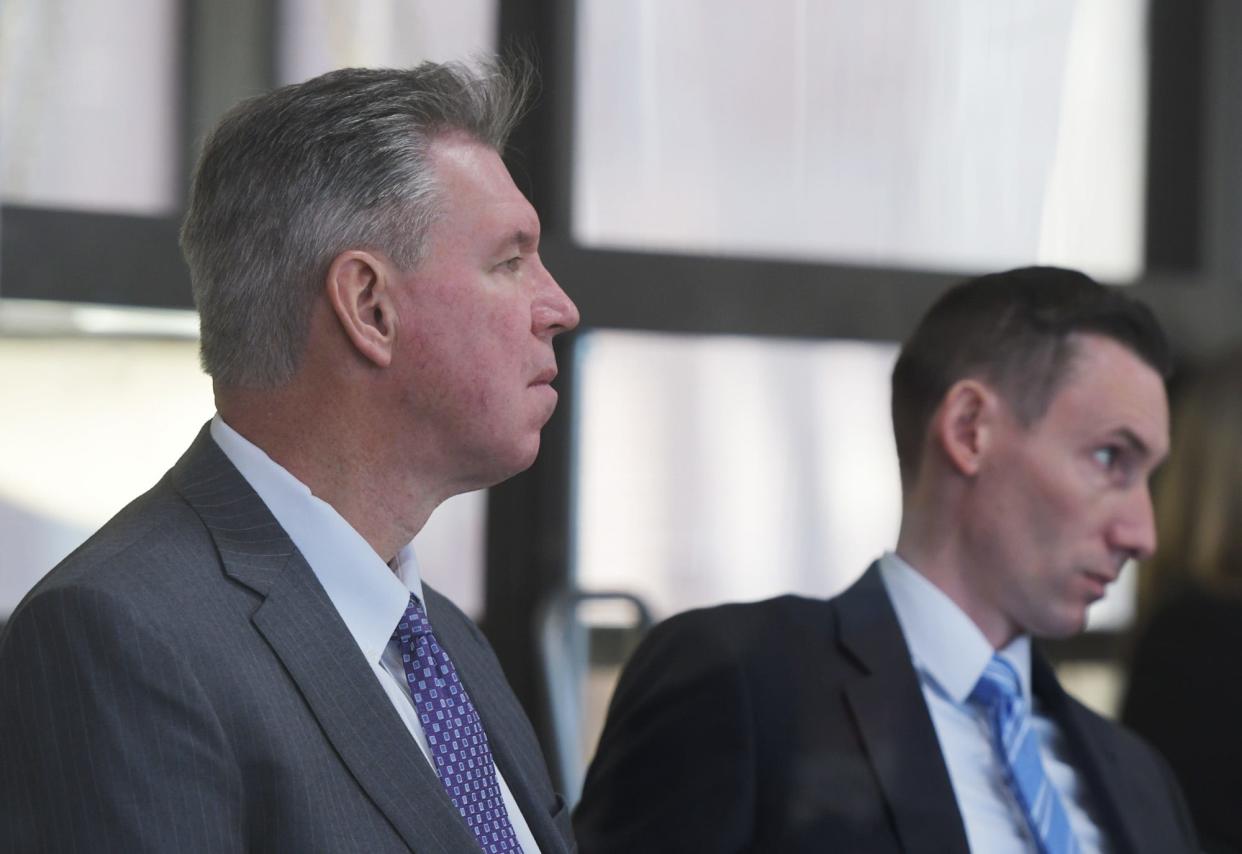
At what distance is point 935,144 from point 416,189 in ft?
7.73

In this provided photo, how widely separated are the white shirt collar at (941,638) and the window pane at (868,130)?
131cm

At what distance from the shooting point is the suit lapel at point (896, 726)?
1.99m

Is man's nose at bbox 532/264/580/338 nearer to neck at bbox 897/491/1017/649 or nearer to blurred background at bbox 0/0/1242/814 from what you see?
neck at bbox 897/491/1017/649

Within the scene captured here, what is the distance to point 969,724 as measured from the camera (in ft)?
7.08

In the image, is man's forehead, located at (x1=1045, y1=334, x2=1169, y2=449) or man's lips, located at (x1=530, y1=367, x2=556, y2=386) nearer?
man's lips, located at (x1=530, y1=367, x2=556, y2=386)

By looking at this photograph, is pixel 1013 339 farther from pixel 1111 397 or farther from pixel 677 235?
pixel 677 235

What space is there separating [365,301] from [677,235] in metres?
1.98

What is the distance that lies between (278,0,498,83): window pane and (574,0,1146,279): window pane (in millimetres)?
243

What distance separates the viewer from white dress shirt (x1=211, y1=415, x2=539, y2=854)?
1408 millimetres

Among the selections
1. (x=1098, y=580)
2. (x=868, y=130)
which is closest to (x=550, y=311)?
(x=1098, y=580)

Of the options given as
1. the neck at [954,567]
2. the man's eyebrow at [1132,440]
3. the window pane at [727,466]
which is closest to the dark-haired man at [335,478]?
the neck at [954,567]


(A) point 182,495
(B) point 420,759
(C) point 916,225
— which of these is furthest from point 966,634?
(C) point 916,225

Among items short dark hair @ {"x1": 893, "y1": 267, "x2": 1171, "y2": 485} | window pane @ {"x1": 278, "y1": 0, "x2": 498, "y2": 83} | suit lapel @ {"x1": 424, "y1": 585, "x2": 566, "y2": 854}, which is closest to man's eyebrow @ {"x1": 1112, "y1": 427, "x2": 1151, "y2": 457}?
short dark hair @ {"x1": 893, "y1": 267, "x2": 1171, "y2": 485}

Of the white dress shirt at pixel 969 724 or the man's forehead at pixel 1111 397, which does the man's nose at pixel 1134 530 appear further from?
Answer: the white dress shirt at pixel 969 724
